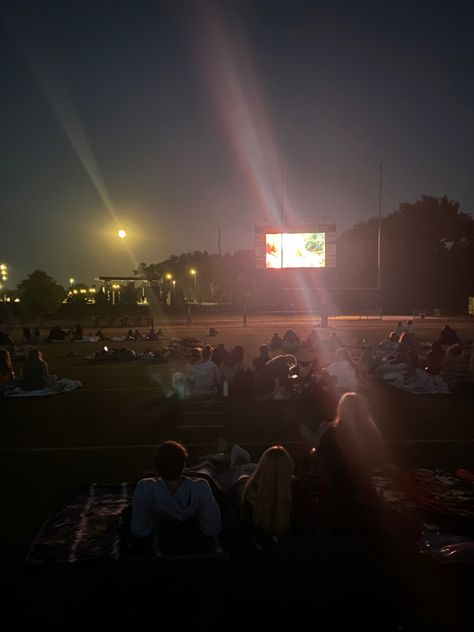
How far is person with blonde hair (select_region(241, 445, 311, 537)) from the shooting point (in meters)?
4.64

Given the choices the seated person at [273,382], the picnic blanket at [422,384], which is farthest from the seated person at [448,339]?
the seated person at [273,382]

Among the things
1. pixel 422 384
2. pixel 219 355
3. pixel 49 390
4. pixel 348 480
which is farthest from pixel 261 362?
pixel 348 480

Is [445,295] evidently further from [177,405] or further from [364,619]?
[364,619]

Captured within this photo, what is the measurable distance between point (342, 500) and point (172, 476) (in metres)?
1.38

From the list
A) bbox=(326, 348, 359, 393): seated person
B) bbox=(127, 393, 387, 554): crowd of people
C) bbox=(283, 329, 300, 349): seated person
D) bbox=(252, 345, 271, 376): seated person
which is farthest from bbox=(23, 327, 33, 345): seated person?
bbox=(127, 393, 387, 554): crowd of people

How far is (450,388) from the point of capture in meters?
13.6

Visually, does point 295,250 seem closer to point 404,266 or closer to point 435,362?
point 435,362

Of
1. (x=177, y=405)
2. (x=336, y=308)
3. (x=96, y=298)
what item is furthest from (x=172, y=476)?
(x=336, y=308)

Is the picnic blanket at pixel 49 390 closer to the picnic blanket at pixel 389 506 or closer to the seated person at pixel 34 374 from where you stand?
the seated person at pixel 34 374

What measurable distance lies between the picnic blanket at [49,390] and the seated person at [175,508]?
401 inches

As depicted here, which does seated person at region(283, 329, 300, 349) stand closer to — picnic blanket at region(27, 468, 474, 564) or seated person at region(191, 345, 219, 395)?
seated person at region(191, 345, 219, 395)

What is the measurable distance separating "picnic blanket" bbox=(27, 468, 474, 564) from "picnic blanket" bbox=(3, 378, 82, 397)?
8.24m

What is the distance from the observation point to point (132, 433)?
32.5ft

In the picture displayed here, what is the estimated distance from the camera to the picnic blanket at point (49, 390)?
14.1 metres
